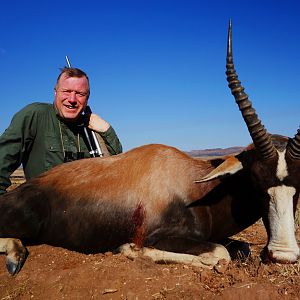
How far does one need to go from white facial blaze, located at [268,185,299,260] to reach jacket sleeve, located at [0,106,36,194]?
13.0ft

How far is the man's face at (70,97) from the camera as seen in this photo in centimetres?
696

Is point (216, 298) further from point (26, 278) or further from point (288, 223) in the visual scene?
point (26, 278)

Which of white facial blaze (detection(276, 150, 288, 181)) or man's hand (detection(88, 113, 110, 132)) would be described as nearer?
white facial blaze (detection(276, 150, 288, 181))

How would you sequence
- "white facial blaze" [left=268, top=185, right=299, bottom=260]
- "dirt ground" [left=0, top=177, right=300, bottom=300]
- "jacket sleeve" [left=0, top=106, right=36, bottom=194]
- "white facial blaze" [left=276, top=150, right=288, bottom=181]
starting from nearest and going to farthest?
"dirt ground" [left=0, top=177, right=300, bottom=300] → "white facial blaze" [left=268, top=185, right=299, bottom=260] → "white facial blaze" [left=276, top=150, right=288, bottom=181] → "jacket sleeve" [left=0, top=106, right=36, bottom=194]

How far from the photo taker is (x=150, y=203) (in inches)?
199

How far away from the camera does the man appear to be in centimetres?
673

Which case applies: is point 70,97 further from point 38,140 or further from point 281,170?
point 281,170

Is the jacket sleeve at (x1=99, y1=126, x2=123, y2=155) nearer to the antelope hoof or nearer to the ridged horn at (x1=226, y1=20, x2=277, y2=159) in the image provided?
the antelope hoof

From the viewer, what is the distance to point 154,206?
16.5ft

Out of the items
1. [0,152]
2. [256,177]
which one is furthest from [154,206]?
[0,152]

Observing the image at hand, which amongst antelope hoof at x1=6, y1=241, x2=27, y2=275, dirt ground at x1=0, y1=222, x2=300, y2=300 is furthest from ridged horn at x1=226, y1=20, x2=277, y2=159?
antelope hoof at x1=6, y1=241, x2=27, y2=275

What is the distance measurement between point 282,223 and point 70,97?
419 centimetres

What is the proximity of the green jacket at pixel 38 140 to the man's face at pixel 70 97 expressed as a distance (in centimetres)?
21

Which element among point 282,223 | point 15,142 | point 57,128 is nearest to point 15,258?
point 15,142
